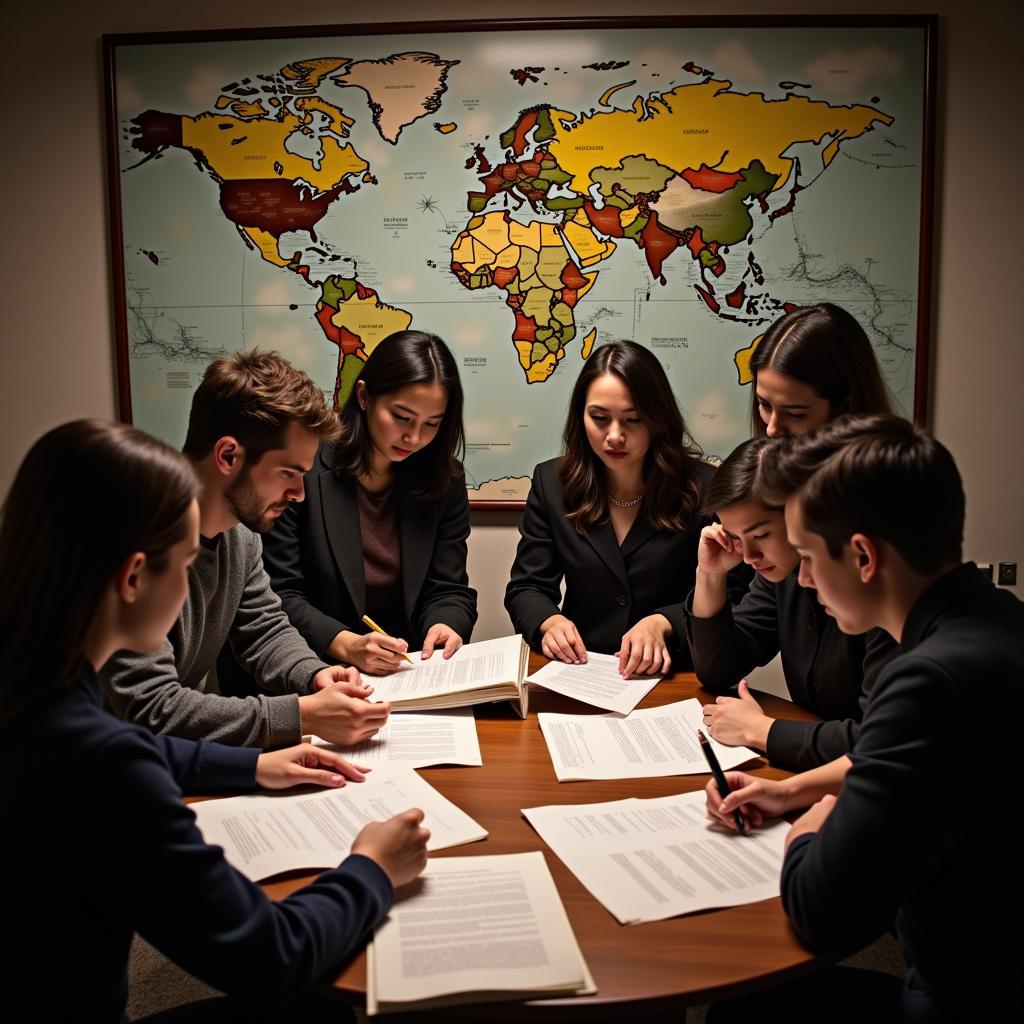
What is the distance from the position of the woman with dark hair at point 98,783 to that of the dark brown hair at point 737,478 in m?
1.00

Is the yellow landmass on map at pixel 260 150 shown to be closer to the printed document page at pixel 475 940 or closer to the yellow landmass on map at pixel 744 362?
the yellow landmass on map at pixel 744 362

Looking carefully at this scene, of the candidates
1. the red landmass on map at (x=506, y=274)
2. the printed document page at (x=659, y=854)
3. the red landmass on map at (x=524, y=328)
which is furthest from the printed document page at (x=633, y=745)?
the red landmass on map at (x=506, y=274)

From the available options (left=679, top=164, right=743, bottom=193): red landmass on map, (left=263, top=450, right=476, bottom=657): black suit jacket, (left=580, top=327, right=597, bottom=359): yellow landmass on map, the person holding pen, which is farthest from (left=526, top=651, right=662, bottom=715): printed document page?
(left=679, top=164, right=743, bottom=193): red landmass on map

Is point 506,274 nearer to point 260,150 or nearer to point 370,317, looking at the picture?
point 370,317

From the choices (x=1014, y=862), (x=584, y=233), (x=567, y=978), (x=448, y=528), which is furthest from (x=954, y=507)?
(x=584, y=233)

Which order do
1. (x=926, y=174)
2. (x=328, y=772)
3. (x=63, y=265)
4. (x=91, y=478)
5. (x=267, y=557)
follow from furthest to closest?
(x=63, y=265)
(x=926, y=174)
(x=267, y=557)
(x=328, y=772)
(x=91, y=478)

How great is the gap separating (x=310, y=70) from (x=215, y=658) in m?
1.99

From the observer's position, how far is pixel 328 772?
1.35m

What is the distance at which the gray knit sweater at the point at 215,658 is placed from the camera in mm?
1461

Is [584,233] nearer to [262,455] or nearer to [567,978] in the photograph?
[262,455]

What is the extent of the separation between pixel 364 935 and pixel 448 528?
1.47 m

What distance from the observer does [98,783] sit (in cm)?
86

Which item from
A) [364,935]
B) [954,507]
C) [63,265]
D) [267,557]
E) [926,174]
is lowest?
[364,935]

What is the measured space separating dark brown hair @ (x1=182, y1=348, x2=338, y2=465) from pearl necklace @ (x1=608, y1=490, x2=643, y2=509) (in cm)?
99
